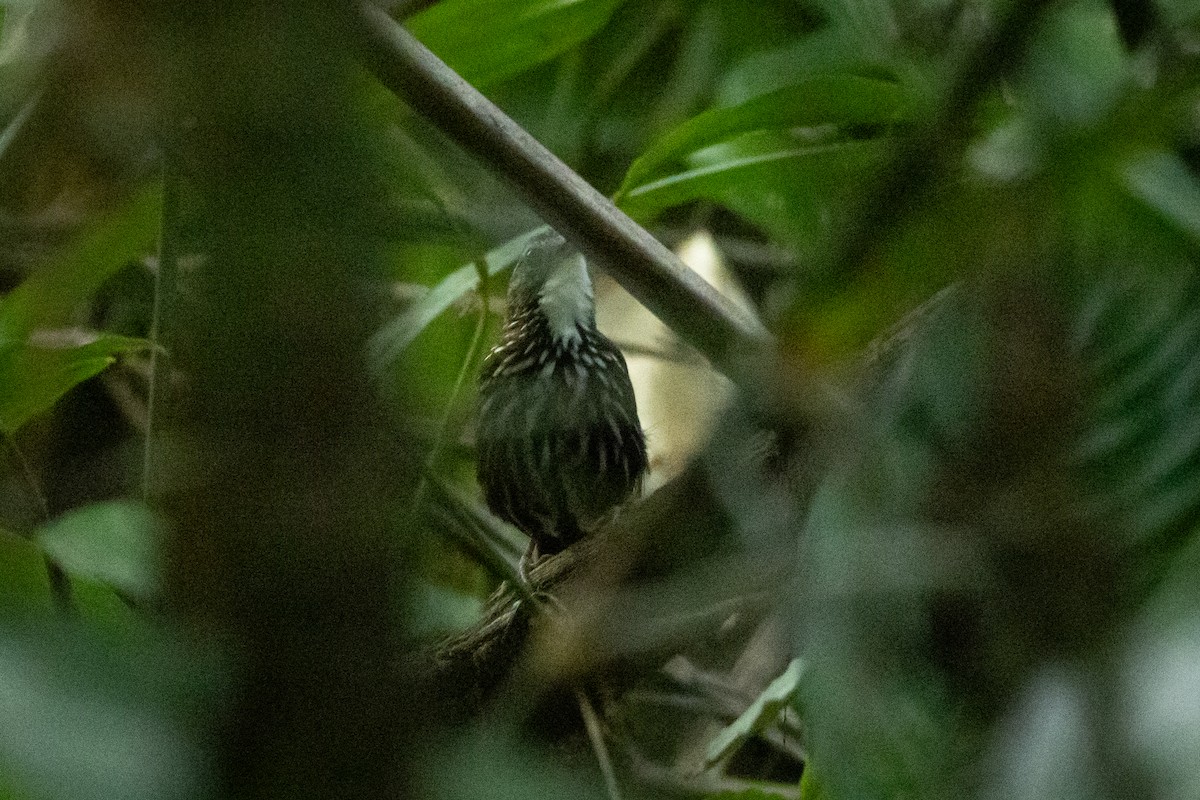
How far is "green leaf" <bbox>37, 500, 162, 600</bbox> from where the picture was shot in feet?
3.59

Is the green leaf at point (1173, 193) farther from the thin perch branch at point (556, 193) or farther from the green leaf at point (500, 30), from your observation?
the green leaf at point (500, 30)

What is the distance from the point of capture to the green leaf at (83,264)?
0.64m

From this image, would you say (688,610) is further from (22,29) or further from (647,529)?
(22,29)

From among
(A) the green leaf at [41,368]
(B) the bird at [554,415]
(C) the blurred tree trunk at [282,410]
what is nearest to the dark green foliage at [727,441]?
(C) the blurred tree trunk at [282,410]

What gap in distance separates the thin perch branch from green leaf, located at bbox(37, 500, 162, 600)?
383mm

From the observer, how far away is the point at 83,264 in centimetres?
66

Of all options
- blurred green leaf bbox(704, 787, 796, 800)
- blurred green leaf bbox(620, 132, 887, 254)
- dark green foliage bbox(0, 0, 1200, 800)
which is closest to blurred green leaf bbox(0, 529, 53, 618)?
dark green foliage bbox(0, 0, 1200, 800)

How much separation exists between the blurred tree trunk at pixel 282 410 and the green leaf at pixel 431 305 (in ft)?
0.08

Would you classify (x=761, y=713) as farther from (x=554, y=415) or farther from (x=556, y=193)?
(x=554, y=415)

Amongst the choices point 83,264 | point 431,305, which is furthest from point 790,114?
point 83,264

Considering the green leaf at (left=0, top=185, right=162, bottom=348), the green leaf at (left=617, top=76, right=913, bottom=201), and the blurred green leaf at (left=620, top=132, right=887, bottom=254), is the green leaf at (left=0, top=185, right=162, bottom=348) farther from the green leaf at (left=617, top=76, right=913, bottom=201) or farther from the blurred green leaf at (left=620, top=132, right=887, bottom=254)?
the green leaf at (left=617, top=76, right=913, bottom=201)

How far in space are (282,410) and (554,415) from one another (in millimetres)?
1418

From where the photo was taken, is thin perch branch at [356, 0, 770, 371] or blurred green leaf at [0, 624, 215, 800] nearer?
blurred green leaf at [0, 624, 215, 800]

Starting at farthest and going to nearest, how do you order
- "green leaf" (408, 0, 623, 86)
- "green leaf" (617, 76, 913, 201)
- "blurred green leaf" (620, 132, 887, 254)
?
"green leaf" (408, 0, 623, 86), "green leaf" (617, 76, 913, 201), "blurred green leaf" (620, 132, 887, 254)
